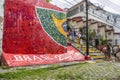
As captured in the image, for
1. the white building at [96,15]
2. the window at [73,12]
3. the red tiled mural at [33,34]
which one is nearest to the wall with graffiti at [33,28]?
the red tiled mural at [33,34]

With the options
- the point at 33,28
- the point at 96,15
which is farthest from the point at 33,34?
the point at 96,15

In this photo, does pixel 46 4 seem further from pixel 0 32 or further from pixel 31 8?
pixel 0 32

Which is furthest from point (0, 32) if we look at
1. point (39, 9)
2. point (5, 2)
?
point (39, 9)

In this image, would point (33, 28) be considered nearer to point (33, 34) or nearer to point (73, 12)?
point (33, 34)

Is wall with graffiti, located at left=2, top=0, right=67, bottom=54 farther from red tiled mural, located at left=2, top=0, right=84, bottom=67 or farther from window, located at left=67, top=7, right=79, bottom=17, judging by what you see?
window, located at left=67, top=7, right=79, bottom=17

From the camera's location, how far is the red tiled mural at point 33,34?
1764 centimetres

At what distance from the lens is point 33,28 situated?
19219mm

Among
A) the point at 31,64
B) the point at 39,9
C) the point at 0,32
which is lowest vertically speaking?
the point at 31,64

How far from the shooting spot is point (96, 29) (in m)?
43.7

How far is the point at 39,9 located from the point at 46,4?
961mm

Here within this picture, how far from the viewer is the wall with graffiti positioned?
58.4ft

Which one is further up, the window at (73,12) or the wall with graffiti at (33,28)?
the window at (73,12)

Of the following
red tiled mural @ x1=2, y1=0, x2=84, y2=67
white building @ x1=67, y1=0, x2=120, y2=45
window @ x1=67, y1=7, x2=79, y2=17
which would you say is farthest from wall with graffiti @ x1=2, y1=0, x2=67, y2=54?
window @ x1=67, y1=7, x2=79, y2=17

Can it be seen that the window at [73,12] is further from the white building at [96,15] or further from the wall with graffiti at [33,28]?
the wall with graffiti at [33,28]
